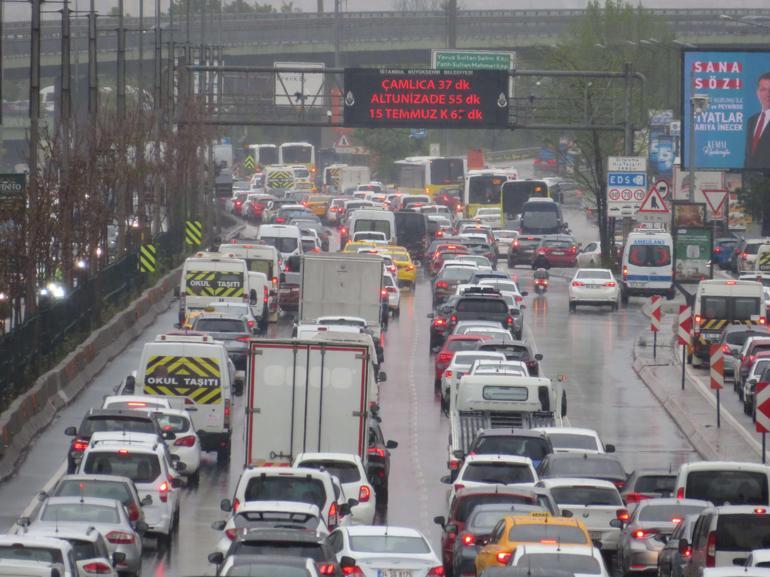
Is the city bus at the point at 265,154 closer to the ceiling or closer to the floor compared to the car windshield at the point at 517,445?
closer to the ceiling

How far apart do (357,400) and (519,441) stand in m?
2.55

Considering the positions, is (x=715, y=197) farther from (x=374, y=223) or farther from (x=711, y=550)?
(x=711, y=550)

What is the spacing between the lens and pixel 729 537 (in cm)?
2016

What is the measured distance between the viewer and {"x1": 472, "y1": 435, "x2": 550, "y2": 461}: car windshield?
1181 inches

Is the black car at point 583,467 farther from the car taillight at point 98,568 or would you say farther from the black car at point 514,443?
the car taillight at point 98,568

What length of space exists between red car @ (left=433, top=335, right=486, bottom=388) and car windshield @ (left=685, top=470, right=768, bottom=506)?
17806mm

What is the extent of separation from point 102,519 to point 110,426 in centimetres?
761

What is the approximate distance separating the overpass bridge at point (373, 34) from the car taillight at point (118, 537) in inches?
4039

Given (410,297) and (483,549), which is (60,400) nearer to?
(483,549)

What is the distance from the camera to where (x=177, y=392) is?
34.5 meters

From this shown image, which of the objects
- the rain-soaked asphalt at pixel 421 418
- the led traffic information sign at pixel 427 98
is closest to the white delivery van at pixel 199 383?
the rain-soaked asphalt at pixel 421 418

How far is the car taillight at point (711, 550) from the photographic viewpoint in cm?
1997

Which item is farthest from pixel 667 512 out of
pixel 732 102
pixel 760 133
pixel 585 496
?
pixel 732 102

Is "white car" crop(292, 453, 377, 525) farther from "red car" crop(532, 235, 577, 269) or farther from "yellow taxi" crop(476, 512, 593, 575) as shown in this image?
"red car" crop(532, 235, 577, 269)
